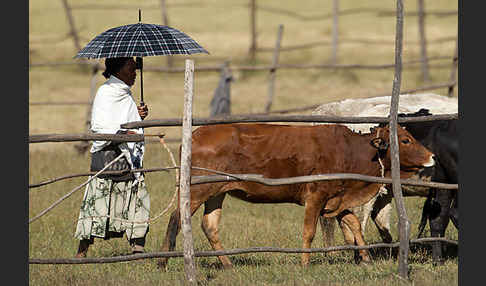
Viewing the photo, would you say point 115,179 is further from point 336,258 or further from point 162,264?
point 336,258

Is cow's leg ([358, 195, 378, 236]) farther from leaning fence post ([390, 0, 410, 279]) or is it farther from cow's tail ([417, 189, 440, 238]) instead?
leaning fence post ([390, 0, 410, 279])

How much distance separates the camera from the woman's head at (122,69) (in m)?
6.93

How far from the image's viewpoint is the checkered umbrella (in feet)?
21.8

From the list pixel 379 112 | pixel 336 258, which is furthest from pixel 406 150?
pixel 379 112

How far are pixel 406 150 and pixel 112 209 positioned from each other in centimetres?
254

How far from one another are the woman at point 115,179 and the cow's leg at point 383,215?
2.41 metres

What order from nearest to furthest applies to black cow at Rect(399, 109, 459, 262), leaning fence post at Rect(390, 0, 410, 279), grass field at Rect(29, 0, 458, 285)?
leaning fence post at Rect(390, 0, 410, 279) < grass field at Rect(29, 0, 458, 285) < black cow at Rect(399, 109, 459, 262)

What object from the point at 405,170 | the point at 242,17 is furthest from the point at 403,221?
the point at 242,17

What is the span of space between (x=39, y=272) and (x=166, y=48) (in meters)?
2.02

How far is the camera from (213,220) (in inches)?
288

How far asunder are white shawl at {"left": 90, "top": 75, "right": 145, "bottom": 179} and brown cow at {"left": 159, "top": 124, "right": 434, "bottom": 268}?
52 cm

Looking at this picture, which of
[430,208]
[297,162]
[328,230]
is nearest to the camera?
[297,162]

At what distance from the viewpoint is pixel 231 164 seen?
278 inches

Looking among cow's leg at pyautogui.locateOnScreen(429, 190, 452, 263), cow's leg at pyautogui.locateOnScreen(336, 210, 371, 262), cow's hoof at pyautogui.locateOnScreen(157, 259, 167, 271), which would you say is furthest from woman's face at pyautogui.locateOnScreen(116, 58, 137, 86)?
cow's leg at pyautogui.locateOnScreen(429, 190, 452, 263)
